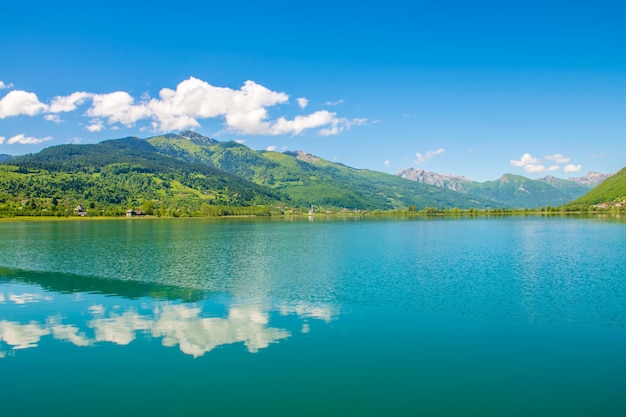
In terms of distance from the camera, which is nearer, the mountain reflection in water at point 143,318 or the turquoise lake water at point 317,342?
the turquoise lake water at point 317,342

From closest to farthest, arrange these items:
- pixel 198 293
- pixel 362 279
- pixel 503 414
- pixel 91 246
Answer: pixel 503 414, pixel 198 293, pixel 362 279, pixel 91 246

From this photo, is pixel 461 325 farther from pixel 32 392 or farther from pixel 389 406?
pixel 32 392

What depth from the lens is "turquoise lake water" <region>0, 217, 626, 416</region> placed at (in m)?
15.0

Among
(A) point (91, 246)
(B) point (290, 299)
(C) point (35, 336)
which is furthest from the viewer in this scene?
(A) point (91, 246)

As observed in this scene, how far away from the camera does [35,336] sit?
2258 centimetres

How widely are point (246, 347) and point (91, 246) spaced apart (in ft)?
193

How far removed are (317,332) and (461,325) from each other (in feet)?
26.8

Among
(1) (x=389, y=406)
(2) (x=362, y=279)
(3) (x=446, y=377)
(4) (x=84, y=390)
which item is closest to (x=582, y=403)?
(3) (x=446, y=377)

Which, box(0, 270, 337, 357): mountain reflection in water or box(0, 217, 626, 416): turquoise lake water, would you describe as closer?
box(0, 217, 626, 416): turquoise lake water

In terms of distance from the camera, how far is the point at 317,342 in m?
21.0

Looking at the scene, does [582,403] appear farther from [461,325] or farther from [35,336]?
[35,336]

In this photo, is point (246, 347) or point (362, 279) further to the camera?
point (362, 279)

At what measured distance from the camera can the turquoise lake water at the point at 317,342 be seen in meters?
15.0

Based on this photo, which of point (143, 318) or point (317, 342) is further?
point (143, 318)
